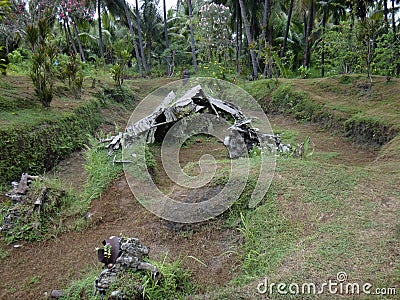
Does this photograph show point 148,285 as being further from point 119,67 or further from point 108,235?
point 119,67

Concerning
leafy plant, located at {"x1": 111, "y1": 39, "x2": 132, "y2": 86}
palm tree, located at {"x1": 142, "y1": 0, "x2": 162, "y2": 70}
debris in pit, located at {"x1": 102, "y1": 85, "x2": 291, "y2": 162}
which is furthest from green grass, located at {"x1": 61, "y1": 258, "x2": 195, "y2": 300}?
palm tree, located at {"x1": 142, "y1": 0, "x2": 162, "y2": 70}

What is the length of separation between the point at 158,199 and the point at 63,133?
3151 mm

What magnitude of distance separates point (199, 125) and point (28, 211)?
4.53m

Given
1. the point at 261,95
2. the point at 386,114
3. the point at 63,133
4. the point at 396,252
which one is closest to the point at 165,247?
the point at 396,252

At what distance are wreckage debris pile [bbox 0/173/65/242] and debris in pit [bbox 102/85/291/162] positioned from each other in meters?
1.43

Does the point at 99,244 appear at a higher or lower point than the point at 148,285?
lower

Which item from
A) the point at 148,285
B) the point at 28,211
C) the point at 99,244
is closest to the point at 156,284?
the point at 148,285

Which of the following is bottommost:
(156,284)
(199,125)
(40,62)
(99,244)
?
(99,244)

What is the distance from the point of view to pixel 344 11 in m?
16.9

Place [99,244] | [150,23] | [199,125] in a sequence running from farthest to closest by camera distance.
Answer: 1. [150,23]
2. [199,125]
3. [99,244]

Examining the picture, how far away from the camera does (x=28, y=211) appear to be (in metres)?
4.10

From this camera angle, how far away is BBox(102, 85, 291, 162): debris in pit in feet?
19.8

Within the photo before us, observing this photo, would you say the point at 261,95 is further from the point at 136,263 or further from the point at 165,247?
the point at 136,263

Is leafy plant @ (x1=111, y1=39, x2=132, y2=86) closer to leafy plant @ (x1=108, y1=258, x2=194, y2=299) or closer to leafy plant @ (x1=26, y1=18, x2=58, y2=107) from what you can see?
leafy plant @ (x1=26, y1=18, x2=58, y2=107)
